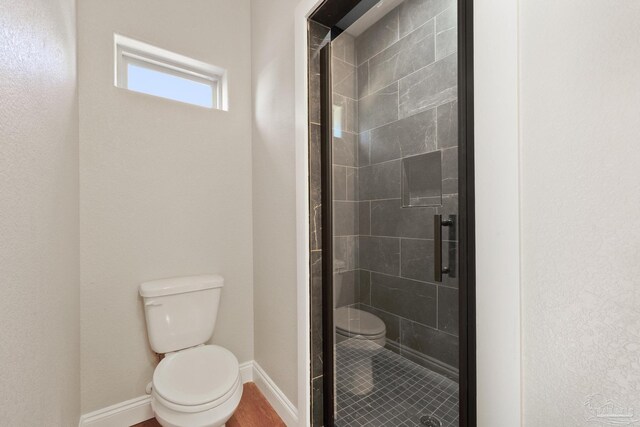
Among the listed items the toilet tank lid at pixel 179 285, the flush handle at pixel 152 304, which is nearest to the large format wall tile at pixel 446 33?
the toilet tank lid at pixel 179 285

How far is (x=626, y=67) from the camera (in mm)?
516

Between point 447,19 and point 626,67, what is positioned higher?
point 447,19

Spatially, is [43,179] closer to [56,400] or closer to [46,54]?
[46,54]

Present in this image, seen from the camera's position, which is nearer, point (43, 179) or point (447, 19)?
point (43, 179)

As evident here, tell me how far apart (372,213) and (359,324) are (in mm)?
581

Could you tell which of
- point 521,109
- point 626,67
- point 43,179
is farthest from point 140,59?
point 626,67

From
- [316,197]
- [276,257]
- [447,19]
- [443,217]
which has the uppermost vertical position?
[447,19]

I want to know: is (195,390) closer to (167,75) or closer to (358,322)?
(358,322)

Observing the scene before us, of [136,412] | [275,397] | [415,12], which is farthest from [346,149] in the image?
[136,412]

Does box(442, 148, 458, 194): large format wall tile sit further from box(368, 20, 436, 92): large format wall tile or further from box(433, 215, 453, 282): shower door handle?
box(368, 20, 436, 92): large format wall tile

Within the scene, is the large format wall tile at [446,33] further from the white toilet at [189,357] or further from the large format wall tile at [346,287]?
the white toilet at [189,357]

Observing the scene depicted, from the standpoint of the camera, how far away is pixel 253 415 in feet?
5.14

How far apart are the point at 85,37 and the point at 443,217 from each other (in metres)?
1.94

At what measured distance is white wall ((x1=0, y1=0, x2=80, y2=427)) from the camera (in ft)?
1.83
